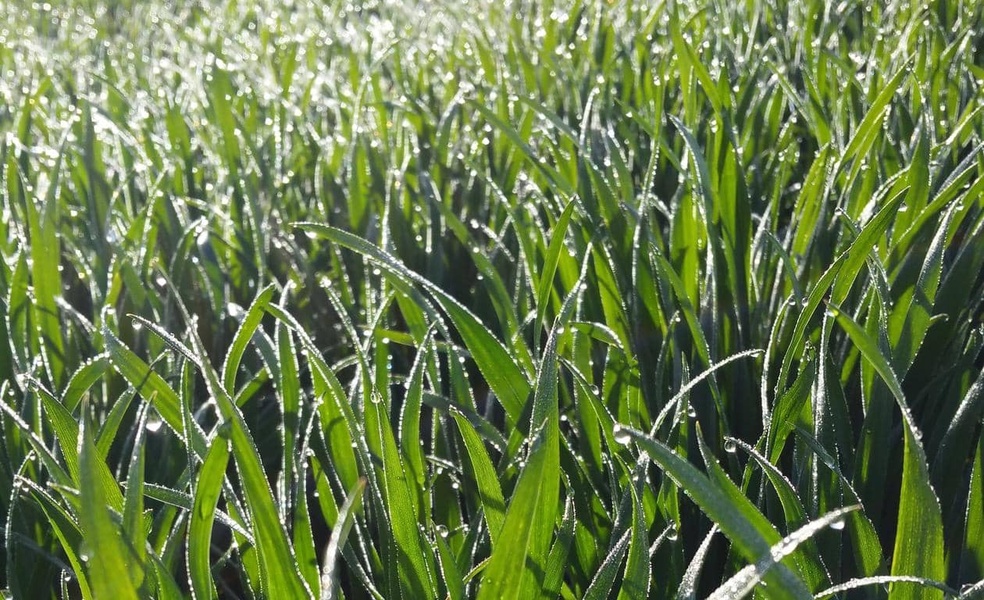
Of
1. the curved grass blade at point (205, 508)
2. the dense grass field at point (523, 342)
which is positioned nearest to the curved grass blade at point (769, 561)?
the dense grass field at point (523, 342)

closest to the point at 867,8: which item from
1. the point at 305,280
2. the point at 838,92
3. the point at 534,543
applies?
the point at 838,92

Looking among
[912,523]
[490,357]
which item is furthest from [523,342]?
[912,523]

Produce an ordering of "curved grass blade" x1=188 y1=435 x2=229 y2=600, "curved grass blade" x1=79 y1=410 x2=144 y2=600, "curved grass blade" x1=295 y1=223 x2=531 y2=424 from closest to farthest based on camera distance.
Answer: "curved grass blade" x1=79 y1=410 x2=144 y2=600 < "curved grass blade" x1=188 y1=435 x2=229 y2=600 < "curved grass blade" x1=295 y1=223 x2=531 y2=424

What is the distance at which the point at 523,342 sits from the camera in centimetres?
82

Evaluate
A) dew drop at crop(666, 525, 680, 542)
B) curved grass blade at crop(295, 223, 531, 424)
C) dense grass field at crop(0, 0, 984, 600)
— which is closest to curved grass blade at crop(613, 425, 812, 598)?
dense grass field at crop(0, 0, 984, 600)

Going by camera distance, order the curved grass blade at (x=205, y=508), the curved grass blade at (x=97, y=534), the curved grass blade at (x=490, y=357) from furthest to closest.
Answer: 1. the curved grass blade at (x=490, y=357)
2. the curved grass blade at (x=205, y=508)
3. the curved grass blade at (x=97, y=534)

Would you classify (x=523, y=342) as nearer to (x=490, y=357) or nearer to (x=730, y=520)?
(x=490, y=357)

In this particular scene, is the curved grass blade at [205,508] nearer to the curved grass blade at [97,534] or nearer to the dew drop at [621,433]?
the curved grass blade at [97,534]

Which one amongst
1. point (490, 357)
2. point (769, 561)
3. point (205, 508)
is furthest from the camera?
point (490, 357)

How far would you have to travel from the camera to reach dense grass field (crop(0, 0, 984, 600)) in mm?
564

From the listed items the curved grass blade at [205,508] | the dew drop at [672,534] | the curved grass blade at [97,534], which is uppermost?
the curved grass blade at [97,534]

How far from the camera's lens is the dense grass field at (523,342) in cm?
56

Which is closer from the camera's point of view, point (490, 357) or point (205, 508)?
point (205, 508)

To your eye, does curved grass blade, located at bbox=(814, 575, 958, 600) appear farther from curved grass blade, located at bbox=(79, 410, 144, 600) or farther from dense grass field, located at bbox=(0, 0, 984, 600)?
curved grass blade, located at bbox=(79, 410, 144, 600)
